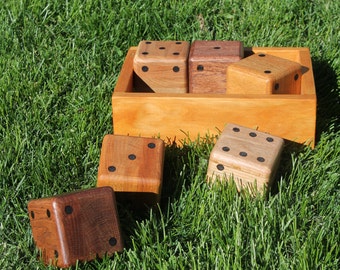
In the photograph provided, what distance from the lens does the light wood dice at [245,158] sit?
2559mm

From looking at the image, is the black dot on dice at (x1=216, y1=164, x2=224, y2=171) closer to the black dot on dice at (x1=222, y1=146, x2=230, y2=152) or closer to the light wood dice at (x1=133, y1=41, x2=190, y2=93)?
the black dot on dice at (x1=222, y1=146, x2=230, y2=152)

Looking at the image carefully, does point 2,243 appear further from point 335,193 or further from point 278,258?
point 335,193

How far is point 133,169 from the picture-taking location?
2.56 metres

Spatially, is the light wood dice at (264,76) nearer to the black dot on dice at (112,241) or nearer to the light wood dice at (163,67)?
the light wood dice at (163,67)

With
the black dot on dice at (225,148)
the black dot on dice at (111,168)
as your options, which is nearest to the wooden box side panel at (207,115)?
the black dot on dice at (225,148)

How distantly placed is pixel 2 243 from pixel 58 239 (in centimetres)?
29

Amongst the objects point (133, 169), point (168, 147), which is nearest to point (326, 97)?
point (168, 147)

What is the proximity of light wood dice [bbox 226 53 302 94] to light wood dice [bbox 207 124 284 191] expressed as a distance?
27 cm

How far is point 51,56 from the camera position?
12.1 ft

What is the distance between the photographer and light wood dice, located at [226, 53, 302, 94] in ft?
9.50

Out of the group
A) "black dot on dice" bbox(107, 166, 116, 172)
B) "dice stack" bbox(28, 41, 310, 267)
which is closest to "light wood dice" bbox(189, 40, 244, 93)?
"dice stack" bbox(28, 41, 310, 267)

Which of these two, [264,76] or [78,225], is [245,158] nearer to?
[264,76]

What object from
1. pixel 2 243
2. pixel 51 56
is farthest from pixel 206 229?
pixel 51 56

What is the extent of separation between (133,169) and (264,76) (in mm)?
696
